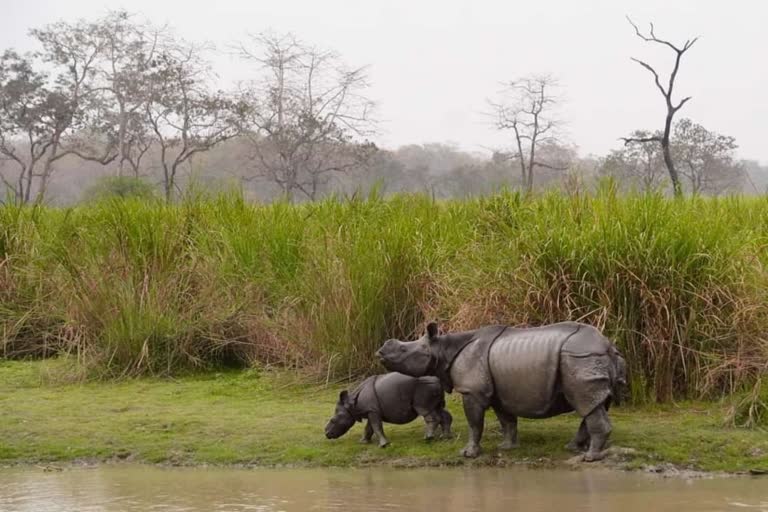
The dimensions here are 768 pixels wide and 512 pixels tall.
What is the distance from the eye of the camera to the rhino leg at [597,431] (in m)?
5.88

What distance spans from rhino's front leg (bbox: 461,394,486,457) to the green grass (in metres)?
0.07

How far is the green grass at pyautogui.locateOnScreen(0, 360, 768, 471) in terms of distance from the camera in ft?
20.0

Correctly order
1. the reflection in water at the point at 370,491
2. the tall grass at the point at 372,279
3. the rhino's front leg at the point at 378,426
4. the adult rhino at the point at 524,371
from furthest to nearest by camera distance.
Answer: the tall grass at the point at 372,279, the rhino's front leg at the point at 378,426, the adult rhino at the point at 524,371, the reflection in water at the point at 370,491

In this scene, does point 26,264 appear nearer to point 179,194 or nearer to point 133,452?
point 179,194

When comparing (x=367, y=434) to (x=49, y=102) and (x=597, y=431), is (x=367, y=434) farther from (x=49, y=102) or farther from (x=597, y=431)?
(x=49, y=102)

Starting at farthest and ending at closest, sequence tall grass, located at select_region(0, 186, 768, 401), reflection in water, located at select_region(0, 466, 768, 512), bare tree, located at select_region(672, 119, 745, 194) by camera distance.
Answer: bare tree, located at select_region(672, 119, 745, 194)
tall grass, located at select_region(0, 186, 768, 401)
reflection in water, located at select_region(0, 466, 768, 512)

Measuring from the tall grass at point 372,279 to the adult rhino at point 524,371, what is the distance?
39.2 inches

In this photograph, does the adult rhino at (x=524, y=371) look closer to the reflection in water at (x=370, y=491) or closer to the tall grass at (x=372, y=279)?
the reflection in water at (x=370, y=491)

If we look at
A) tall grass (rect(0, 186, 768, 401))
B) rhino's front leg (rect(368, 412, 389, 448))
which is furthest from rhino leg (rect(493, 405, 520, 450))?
tall grass (rect(0, 186, 768, 401))

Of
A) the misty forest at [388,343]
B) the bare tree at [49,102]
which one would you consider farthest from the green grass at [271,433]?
the bare tree at [49,102]

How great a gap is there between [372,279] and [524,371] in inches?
96.0

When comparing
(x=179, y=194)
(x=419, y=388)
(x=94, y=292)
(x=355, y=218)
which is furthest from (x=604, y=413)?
(x=179, y=194)

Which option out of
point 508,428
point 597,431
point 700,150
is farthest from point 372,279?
point 700,150

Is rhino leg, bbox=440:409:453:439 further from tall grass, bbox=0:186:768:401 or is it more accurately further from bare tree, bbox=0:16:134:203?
bare tree, bbox=0:16:134:203
